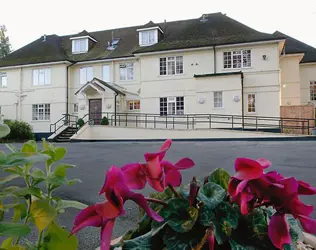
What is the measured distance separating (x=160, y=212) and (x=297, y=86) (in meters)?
25.2

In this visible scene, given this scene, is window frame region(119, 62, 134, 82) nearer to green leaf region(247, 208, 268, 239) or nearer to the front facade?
the front facade

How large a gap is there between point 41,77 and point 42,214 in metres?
26.3

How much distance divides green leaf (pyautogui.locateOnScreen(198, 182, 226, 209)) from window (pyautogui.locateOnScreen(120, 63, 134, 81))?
2276 cm

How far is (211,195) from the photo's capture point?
0.84 metres

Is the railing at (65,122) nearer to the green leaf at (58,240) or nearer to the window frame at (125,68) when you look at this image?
the window frame at (125,68)

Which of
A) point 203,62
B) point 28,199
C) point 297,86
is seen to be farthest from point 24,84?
point 28,199

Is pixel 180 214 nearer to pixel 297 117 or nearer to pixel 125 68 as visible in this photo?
pixel 297 117

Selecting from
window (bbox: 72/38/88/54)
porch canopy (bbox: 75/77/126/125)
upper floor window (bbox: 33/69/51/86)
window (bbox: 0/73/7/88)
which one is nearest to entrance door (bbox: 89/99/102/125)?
porch canopy (bbox: 75/77/126/125)

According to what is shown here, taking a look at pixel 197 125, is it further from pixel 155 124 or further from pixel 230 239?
pixel 230 239

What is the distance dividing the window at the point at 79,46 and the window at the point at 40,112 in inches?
221

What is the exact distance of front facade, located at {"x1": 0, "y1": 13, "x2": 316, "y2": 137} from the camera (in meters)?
19.7

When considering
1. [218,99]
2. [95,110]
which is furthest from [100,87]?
[218,99]

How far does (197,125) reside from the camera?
2012cm

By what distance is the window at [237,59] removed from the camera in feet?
65.8
